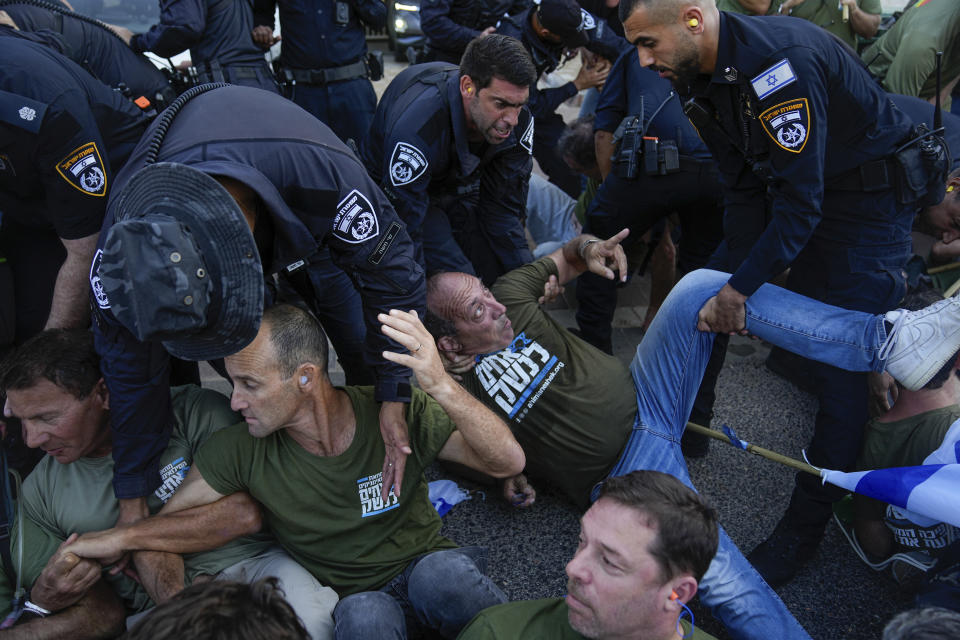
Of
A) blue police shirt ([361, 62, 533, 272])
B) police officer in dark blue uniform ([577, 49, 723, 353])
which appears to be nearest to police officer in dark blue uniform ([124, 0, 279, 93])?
blue police shirt ([361, 62, 533, 272])

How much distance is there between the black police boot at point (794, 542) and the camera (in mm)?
2477

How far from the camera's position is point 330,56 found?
4.26 m

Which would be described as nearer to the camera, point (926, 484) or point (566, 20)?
point (926, 484)

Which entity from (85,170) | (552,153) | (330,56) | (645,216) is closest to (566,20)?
(645,216)

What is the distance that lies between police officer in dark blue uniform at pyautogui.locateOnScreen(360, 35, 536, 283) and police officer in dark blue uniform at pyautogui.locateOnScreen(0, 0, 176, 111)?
1250 mm

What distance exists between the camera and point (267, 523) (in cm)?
212

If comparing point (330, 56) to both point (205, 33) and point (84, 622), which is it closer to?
point (205, 33)

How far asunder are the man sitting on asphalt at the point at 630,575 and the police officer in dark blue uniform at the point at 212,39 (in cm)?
340

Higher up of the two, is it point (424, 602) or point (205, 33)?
point (205, 33)

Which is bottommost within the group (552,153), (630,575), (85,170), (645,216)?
(552,153)

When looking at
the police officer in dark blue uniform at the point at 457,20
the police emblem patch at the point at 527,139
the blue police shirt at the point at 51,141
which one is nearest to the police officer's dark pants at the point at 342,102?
the police officer in dark blue uniform at the point at 457,20

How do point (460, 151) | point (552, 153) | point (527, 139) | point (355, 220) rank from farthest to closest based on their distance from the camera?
1. point (552, 153)
2. point (527, 139)
3. point (460, 151)
4. point (355, 220)

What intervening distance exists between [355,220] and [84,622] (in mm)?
1353

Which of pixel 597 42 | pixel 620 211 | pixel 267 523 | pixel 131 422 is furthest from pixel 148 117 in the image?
pixel 597 42
